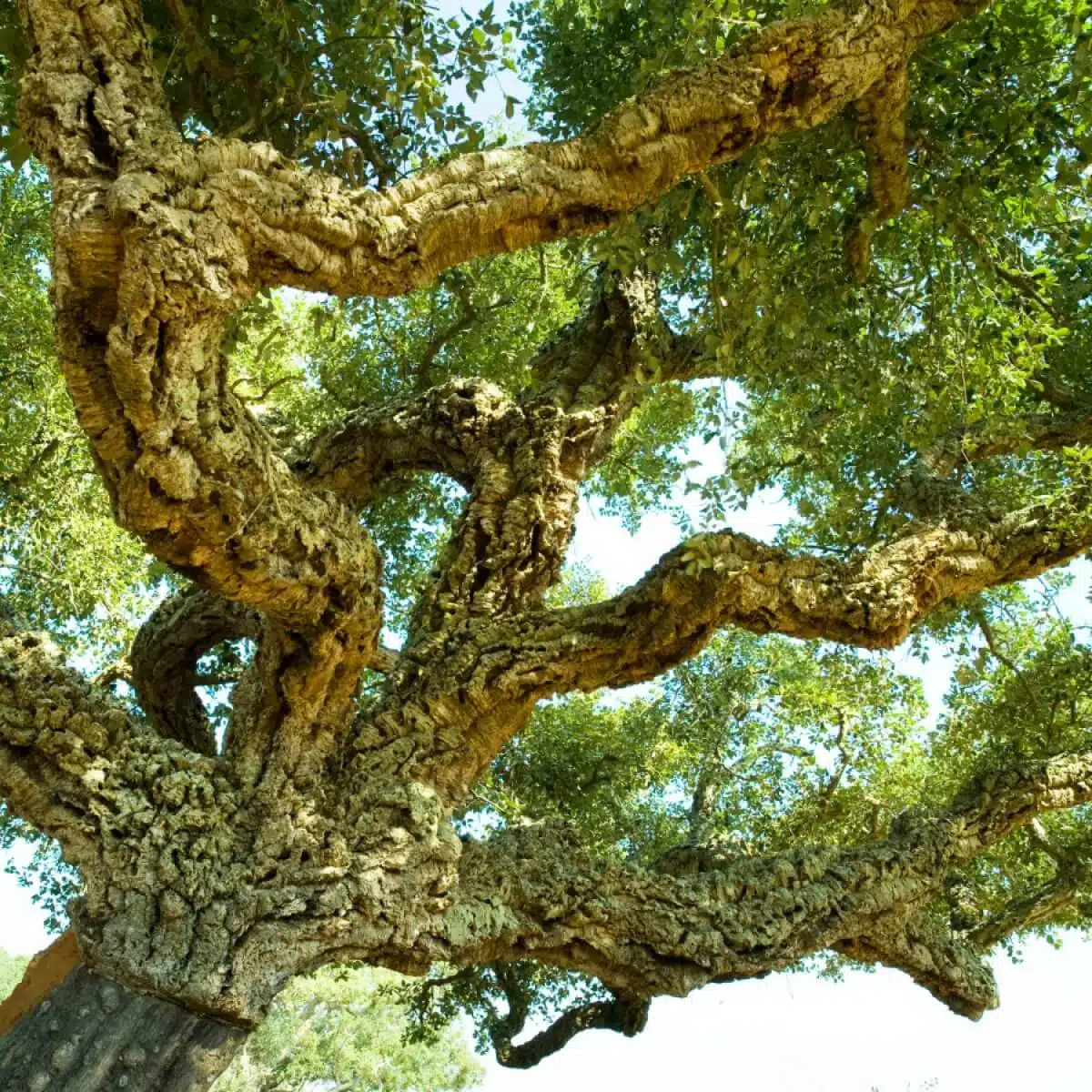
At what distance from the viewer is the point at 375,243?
14.3 ft

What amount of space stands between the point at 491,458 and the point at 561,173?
9.81ft

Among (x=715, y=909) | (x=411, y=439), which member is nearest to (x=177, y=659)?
(x=411, y=439)

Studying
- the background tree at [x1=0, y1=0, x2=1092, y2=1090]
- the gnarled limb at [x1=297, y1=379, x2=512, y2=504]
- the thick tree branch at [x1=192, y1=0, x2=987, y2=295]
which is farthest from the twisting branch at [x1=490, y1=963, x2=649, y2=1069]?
the thick tree branch at [x1=192, y1=0, x2=987, y2=295]

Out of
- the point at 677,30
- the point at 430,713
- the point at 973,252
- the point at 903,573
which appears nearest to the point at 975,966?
the point at 903,573

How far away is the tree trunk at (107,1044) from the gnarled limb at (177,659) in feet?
10.2

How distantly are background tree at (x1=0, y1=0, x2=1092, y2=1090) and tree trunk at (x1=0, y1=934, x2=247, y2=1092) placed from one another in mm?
16

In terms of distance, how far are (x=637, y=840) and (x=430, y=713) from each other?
7817 mm

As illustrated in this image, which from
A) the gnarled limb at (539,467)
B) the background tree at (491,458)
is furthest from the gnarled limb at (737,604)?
A: the gnarled limb at (539,467)

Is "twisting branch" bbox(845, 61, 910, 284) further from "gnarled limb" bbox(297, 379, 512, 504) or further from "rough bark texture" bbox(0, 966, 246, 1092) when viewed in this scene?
"rough bark texture" bbox(0, 966, 246, 1092)

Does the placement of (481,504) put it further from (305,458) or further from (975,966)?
(975,966)

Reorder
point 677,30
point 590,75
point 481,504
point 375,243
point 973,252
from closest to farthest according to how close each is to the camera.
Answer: point 375,243
point 481,504
point 973,252
point 677,30
point 590,75

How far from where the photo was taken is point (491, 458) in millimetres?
7547

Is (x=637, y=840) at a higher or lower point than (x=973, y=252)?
lower

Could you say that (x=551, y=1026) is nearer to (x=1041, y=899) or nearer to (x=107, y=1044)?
(x=1041, y=899)
